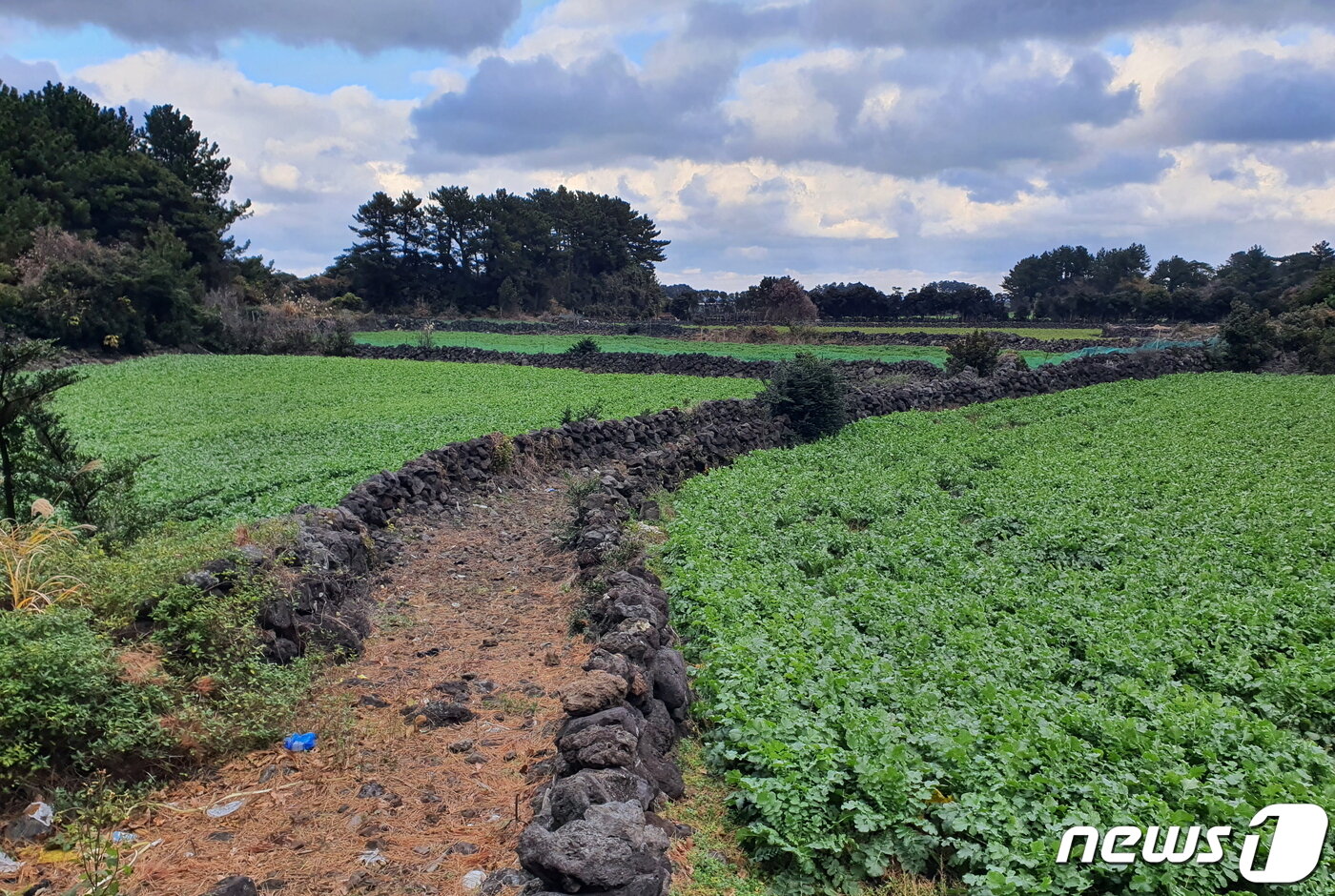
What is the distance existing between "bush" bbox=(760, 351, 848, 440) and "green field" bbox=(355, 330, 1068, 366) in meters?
16.0

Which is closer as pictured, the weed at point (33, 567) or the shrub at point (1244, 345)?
the weed at point (33, 567)

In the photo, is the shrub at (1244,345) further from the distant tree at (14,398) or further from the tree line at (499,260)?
the tree line at (499,260)

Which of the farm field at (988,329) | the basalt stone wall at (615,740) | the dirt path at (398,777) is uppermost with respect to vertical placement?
the farm field at (988,329)

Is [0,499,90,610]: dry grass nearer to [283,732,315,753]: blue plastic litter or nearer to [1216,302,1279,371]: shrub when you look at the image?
[283,732,315,753]: blue plastic litter

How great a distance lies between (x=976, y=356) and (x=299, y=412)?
877 inches

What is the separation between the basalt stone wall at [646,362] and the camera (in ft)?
106

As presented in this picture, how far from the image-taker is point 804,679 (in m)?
5.77

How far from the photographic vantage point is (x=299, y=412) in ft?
73.3

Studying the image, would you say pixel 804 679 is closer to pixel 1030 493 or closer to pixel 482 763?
pixel 482 763

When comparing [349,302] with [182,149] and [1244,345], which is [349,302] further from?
[1244,345]

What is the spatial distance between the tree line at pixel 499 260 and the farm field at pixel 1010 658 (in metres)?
68.3

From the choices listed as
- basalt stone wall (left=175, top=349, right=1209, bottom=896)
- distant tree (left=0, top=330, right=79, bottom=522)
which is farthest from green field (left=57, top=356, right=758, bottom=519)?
distant tree (left=0, top=330, right=79, bottom=522)

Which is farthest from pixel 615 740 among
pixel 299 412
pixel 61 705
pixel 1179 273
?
pixel 1179 273

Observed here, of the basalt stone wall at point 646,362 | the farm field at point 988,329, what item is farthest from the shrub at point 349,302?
the farm field at point 988,329
